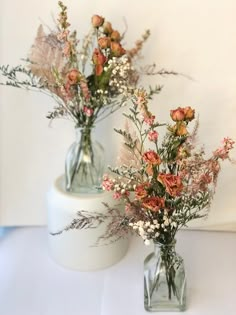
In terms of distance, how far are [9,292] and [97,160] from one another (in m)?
0.42

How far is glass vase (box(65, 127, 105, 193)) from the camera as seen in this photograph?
1228 mm

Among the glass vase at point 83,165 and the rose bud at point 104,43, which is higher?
the rose bud at point 104,43

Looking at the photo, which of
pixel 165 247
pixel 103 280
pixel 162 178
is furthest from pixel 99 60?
pixel 103 280

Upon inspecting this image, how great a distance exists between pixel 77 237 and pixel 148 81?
0.50 metres

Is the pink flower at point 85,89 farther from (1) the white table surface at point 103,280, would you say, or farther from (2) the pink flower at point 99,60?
(1) the white table surface at point 103,280

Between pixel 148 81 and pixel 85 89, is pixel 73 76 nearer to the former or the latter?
pixel 85 89

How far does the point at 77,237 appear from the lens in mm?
1191

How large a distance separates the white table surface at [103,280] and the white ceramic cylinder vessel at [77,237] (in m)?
0.03

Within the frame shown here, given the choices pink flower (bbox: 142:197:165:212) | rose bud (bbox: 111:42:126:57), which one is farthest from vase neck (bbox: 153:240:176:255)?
rose bud (bbox: 111:42:126:57)

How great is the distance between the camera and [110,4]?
1.27m

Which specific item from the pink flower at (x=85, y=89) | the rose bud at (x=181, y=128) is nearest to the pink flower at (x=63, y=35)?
the pink flower at (x=85, y=89)

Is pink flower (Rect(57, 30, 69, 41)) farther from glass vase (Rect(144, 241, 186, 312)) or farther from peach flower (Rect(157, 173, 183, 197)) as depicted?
glass vase (Rect(144, 241, 186, 312))

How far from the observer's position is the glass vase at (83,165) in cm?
123

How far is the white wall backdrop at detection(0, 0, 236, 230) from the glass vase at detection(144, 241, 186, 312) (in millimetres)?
397
